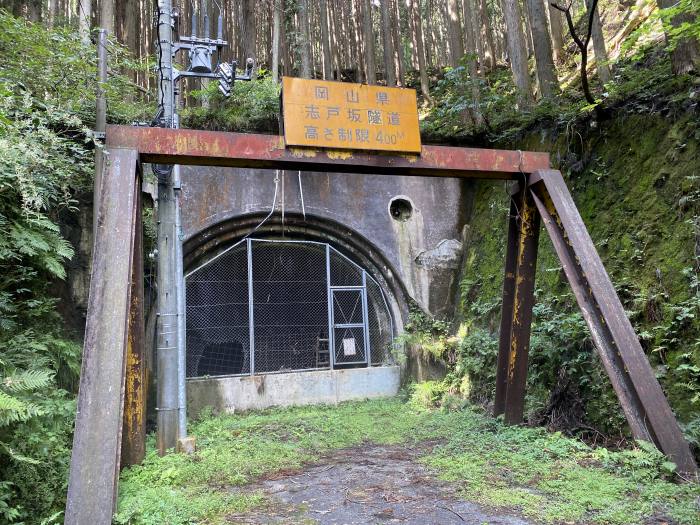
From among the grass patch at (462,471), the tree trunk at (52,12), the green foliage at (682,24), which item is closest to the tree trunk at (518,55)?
the green foliage at (682,24)

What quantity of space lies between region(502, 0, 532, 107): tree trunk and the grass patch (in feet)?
19.7

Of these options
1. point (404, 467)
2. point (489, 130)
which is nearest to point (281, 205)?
point (489, 130)

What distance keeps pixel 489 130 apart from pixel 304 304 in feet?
15.3

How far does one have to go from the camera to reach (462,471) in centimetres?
412

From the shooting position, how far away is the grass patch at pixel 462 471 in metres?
3.19

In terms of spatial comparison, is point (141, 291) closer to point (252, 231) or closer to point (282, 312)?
point (252, 231)

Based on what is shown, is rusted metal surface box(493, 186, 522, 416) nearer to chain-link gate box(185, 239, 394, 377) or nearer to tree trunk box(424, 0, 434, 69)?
chain-link gate box(185, 239, 394, 377)

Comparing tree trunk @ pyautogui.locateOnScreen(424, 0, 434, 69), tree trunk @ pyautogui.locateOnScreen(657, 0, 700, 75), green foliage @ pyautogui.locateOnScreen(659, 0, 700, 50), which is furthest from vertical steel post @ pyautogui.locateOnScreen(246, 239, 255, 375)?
tree trunk @ pyautogui.locateOnScreen(424, 0, 434, 69)

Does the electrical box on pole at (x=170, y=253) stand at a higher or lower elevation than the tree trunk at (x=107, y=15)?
lower

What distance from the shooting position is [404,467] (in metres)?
4.52

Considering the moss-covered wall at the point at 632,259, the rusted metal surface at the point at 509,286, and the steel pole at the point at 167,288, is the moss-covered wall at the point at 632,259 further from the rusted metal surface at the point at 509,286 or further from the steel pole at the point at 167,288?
the steel pole at the point at 167,288

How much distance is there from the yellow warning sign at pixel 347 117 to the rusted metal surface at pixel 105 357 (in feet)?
4.36

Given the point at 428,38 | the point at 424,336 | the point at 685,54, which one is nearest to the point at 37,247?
the point at 424,336

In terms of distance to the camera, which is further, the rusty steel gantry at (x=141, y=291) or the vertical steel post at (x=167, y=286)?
the vertical steel post at (x=167, y=286)
